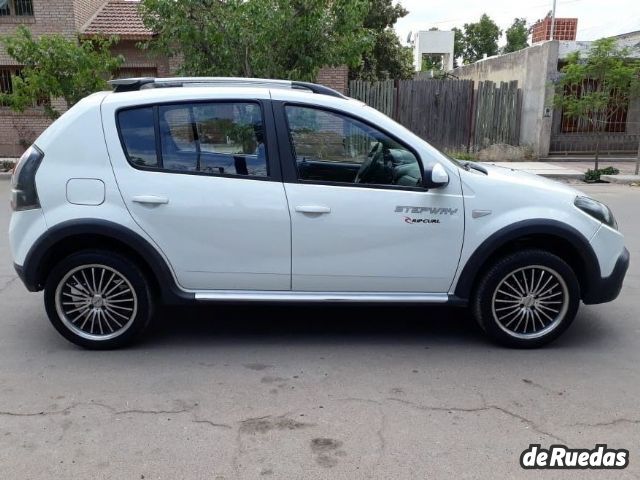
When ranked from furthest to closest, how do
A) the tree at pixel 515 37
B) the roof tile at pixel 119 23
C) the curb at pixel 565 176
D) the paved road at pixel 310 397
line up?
1. the tree at pixel 515 37
2. the roof tile at pixel 119 23
3. the curb at pixel 565 176
4. the paved road at pixel 310 397

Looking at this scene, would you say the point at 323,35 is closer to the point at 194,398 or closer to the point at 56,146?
the point at 56,146

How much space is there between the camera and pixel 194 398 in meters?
3.52

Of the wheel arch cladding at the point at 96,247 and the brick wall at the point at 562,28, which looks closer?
the wheel arch cladding at the point at 96,247

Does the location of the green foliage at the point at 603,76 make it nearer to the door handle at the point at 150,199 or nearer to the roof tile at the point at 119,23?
the roof tile at the point at 119,23

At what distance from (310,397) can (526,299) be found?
1746 mm

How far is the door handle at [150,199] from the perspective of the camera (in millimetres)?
3943

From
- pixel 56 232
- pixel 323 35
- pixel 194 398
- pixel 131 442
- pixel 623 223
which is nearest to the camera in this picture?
pixel 131 442

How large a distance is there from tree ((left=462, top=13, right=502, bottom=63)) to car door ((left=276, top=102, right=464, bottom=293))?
5862 centimetres

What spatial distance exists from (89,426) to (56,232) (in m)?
1.40

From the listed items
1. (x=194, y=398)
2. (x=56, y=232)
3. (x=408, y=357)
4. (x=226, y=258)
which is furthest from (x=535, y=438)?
(x=56, y=232)

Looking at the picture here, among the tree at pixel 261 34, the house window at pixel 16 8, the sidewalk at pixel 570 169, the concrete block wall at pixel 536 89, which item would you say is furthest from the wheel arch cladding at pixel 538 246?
the house window at pixel 16 8

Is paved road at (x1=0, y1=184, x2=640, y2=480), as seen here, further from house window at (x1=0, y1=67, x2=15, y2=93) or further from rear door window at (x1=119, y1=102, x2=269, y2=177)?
Result: house window at (x1=0, y1=67, x2=15, y2=93)

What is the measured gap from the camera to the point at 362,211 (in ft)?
13.0

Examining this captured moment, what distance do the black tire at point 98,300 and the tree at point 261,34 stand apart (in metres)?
7.85
